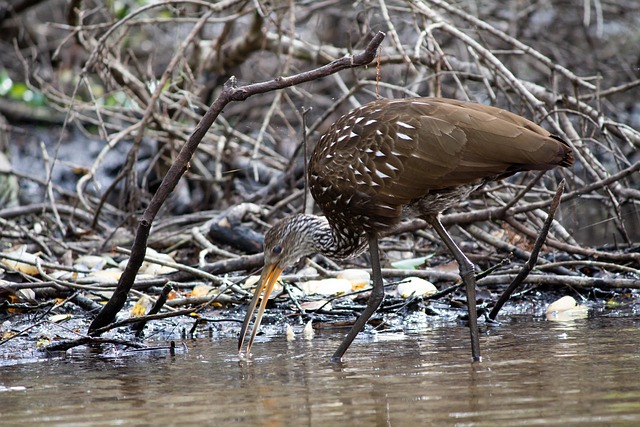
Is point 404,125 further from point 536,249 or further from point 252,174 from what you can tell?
point 252,174

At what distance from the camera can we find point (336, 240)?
4.93 metres

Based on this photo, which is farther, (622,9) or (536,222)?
(622,9)

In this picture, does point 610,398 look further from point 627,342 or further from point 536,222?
point 536,222

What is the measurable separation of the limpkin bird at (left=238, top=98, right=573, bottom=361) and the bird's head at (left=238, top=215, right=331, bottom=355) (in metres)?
0.17

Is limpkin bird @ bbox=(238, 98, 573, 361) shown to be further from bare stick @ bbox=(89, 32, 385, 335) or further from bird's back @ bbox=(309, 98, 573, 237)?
bare stick @ bbox=(89, 32, 385, 335)

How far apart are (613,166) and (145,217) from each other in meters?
8.10

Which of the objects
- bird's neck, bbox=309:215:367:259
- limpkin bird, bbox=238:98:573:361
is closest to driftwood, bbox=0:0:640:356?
limpkin bird, bbox=238:98:573:361

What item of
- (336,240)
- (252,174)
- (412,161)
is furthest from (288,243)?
(252,174)

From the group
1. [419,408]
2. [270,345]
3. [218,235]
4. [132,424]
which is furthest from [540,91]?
[132,424]

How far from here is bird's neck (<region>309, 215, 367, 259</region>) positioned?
486 cm

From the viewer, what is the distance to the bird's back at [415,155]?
13.6ft

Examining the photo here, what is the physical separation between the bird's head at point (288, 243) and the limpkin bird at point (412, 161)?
165mm

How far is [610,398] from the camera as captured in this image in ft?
9.80

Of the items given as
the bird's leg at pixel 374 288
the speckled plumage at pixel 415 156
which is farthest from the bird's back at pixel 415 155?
the bird's leg at pixel 374 288
